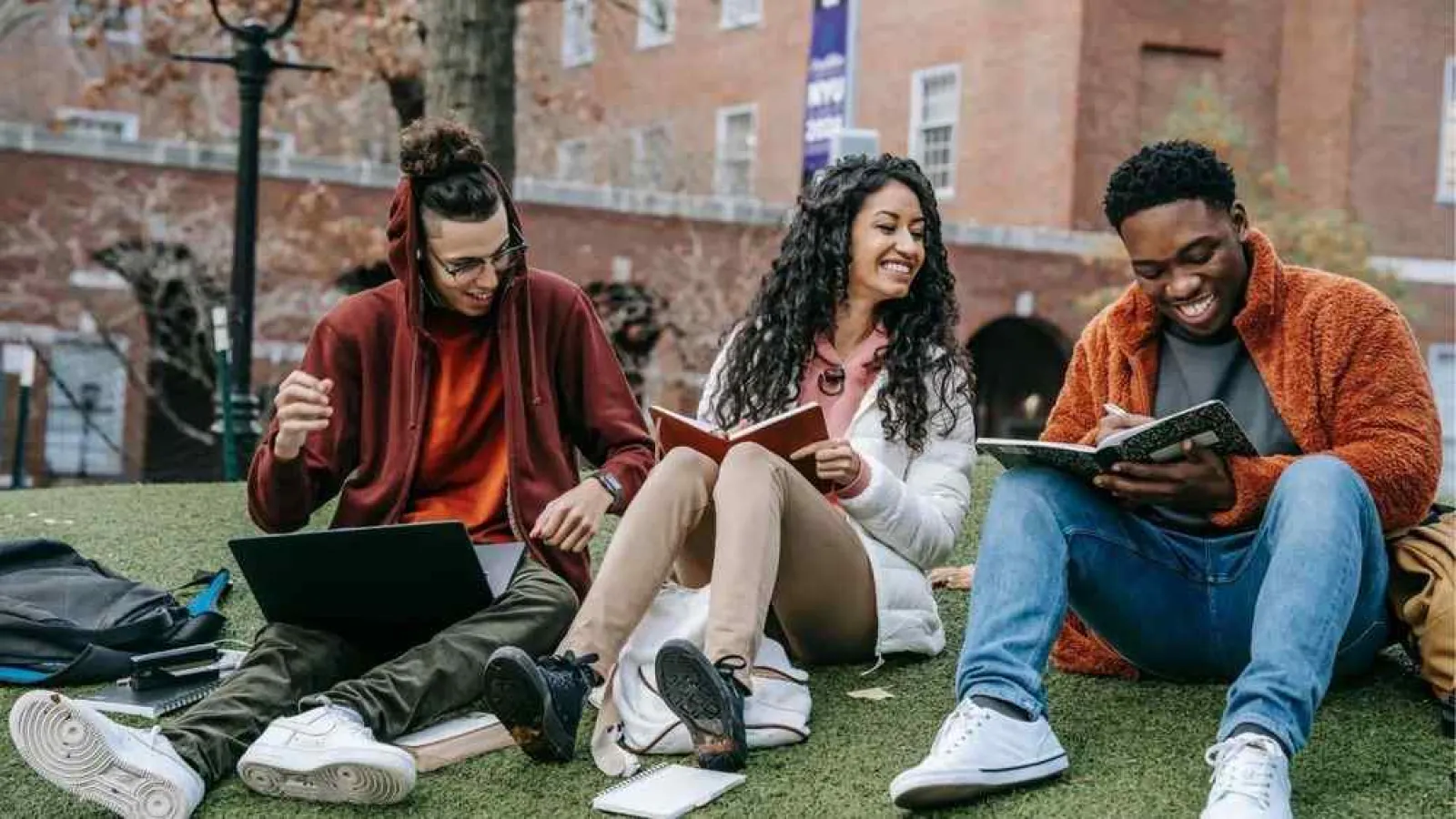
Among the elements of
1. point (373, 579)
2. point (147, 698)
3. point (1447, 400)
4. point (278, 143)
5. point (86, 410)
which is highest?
point (278, 143)

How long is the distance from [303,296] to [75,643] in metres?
13.6

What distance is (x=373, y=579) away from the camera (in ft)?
12.6

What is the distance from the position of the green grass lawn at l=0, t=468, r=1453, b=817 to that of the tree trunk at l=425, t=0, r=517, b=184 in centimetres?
537

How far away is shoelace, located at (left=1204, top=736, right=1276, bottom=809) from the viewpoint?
2.99m

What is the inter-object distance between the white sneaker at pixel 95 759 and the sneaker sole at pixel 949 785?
142cm

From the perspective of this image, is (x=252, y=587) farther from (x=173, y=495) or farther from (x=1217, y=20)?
(x=1217, y=20)

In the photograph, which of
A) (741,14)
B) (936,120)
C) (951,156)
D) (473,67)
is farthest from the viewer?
(741,14)

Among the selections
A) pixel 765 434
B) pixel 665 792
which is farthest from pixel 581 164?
pixel 665 792

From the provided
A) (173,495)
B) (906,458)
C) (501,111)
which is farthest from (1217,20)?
(906,458)

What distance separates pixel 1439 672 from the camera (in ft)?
12.0

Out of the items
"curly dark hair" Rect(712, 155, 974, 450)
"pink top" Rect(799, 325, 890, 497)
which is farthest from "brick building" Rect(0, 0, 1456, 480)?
"pink top" Rect(799, 325, 890, 497)

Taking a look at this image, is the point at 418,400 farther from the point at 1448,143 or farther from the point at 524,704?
the point at 1448,143

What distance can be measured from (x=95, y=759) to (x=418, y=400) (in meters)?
1.35

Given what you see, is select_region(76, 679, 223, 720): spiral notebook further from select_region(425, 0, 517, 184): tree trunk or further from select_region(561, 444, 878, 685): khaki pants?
select_region(425, 0, 517, 184): tree trunk
